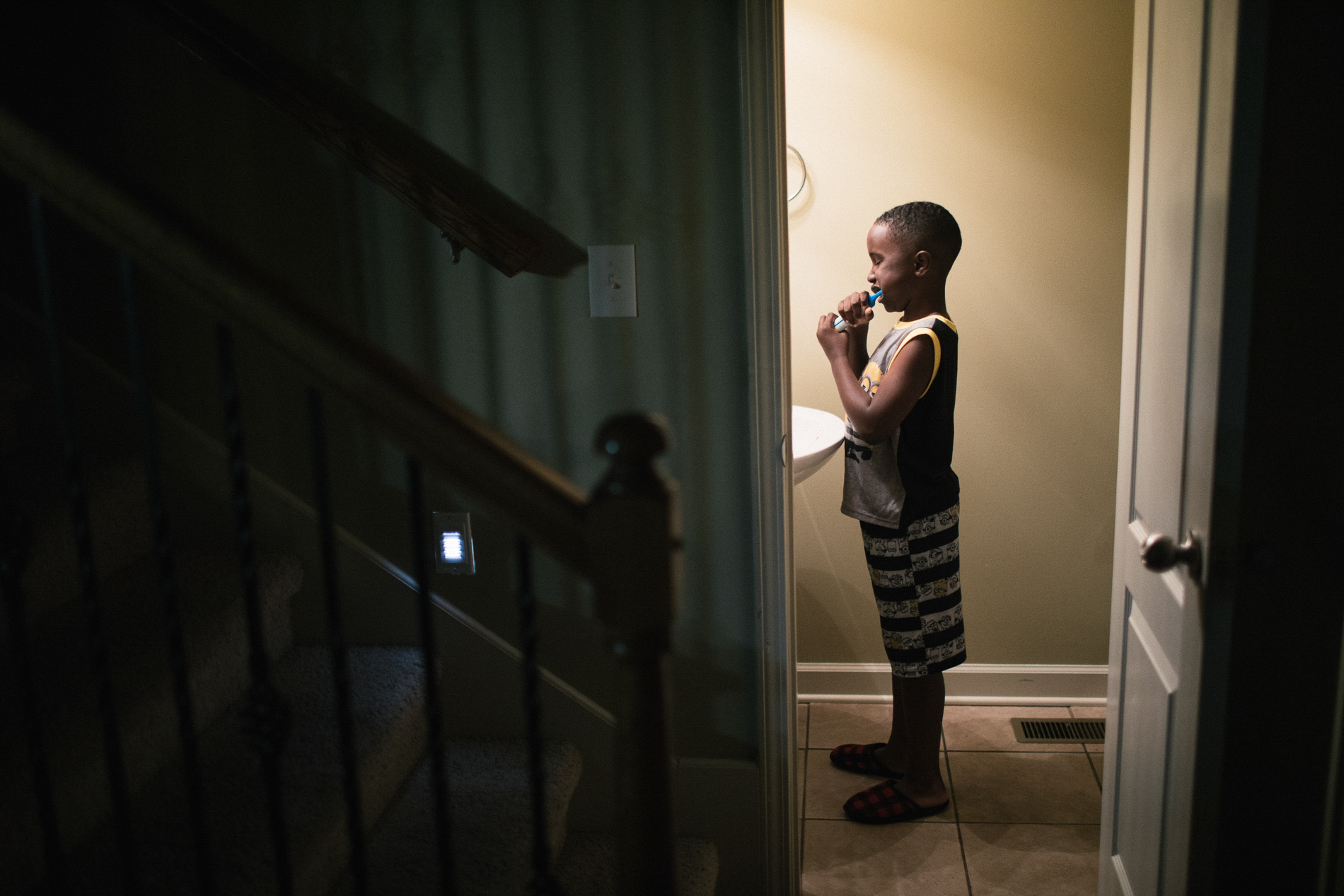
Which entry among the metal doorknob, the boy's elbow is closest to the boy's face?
the boy's elbow

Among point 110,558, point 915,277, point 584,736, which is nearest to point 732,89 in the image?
point 915,277

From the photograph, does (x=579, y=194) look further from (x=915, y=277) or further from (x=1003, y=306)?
(x=1003, y=306)

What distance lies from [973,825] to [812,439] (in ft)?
3.33

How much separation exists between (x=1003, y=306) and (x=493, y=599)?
1.60 m

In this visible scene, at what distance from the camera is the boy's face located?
2.03 metres

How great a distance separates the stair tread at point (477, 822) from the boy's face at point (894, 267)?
1221mm

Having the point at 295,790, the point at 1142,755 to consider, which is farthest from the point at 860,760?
the point at 295,790

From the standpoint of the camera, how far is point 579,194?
67.1 inches

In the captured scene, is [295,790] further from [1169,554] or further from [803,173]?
[803,173]

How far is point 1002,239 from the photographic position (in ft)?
8.09

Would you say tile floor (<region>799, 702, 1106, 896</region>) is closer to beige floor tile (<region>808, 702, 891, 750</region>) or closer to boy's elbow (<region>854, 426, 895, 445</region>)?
beige floor tile (<region>808, 702, 891, 750</region>)

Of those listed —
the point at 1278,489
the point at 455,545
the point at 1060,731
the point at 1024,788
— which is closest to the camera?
the point at 1278,489

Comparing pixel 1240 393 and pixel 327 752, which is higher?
pixel 1240 393

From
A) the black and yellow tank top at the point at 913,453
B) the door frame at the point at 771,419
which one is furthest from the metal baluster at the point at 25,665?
the black and yellow tank top at the point at 913,453
